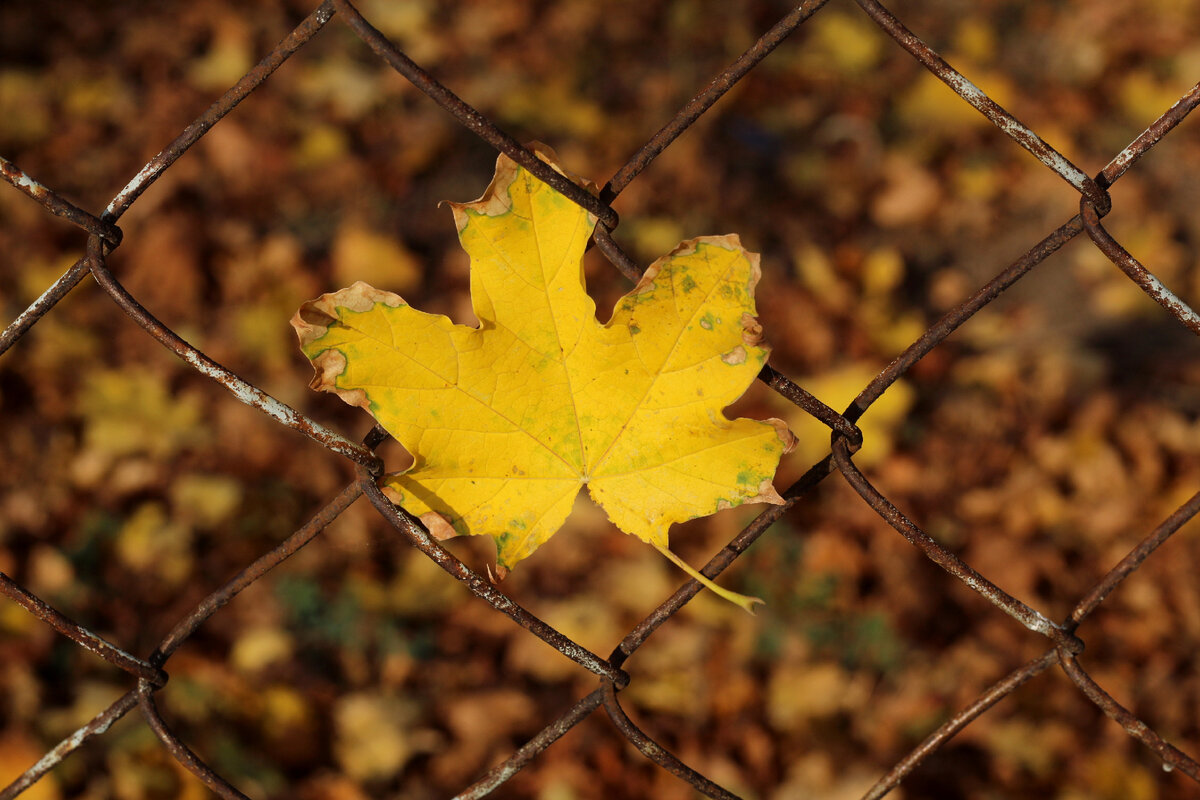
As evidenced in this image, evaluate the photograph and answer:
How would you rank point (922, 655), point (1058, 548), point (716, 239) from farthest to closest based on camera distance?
point (1058, 548) → point (922, 655) → point (716, 239)

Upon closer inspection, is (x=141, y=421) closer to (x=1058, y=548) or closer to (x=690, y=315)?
(x=690, y=315)

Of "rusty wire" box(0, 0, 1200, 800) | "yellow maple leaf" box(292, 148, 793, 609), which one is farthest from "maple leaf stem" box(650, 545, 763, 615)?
"rusty wire" box(0, 0, 1200, 800)

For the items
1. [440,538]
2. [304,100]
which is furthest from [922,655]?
[304,100]

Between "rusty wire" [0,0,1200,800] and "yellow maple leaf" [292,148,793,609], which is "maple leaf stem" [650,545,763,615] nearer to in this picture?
"yellow maple leaf" [292,148,793,609]

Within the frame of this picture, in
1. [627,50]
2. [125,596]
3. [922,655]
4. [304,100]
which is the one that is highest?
[627,50]

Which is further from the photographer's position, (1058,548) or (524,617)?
(1058,548)

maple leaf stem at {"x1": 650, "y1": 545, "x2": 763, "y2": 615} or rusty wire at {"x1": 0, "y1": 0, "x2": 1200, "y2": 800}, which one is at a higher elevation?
rusty wire at {"x1": 0, "y1": 0, "x2": 1200, "y2": 800}

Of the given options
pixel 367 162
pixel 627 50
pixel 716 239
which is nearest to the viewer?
pixel 716 239
